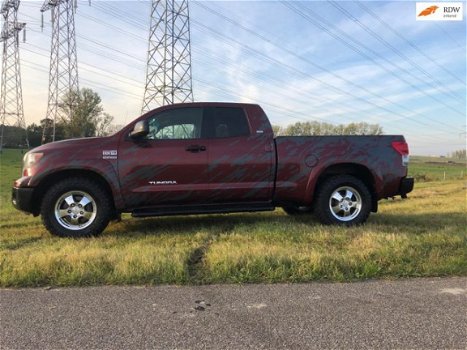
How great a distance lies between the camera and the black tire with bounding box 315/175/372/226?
255 inches

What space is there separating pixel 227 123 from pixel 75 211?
7.84ft

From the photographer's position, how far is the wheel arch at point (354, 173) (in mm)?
6586

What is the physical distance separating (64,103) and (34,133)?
1946 centimetres

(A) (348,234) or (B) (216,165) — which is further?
(B) (216,165)

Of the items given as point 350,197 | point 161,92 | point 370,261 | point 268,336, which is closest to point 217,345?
point 268,336

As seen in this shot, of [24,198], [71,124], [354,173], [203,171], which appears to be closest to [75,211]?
[24,198]

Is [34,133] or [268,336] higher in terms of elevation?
[34,133]

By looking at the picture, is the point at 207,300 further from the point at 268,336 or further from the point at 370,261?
the point at 370,261

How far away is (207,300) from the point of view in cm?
367

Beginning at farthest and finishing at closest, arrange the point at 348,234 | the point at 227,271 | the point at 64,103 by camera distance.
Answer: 1. the point at 64,103
2. the point at 348,234
3. the point at 227,271

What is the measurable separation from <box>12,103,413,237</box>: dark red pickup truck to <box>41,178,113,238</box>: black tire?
1 cm

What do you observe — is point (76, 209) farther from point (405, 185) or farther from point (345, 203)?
point (405, 185)

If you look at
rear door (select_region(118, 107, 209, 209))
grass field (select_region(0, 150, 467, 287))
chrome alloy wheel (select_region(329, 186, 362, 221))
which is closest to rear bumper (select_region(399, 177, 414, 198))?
grass field (select_region(0, 150, 467, 287))

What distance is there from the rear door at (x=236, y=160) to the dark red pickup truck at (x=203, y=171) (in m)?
0.01
